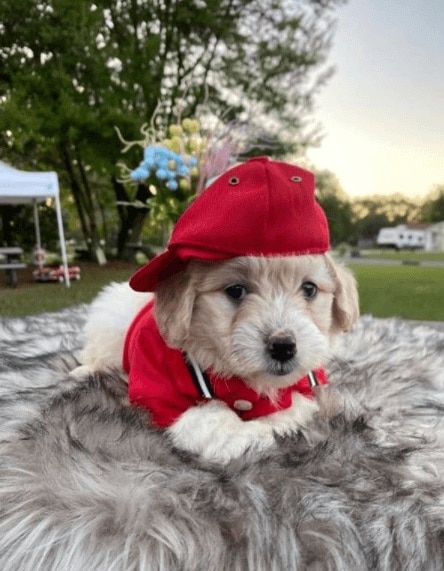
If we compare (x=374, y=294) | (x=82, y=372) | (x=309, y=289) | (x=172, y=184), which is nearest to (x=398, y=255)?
(x=374, y=294)

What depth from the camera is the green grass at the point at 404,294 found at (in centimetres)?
562

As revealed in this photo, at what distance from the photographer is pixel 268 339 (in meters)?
1.42

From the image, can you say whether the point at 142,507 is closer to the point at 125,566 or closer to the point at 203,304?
the point at 125,566

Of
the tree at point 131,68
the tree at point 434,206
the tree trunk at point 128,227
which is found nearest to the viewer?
the tree at point 131,68

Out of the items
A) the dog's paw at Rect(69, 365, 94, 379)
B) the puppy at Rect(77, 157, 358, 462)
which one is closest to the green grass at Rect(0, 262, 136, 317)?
the dog's paw at Rect(69, 365, 94, 379)

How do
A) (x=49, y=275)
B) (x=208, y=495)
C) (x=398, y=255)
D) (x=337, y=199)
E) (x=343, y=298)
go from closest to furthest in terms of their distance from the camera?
1. (x=208, y=495)
2. (x=343, y=298)
3. (x=49, y=275)
4. (x=337, y=199)
5. (x=398, y=255)

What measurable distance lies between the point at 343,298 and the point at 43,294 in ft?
18.8

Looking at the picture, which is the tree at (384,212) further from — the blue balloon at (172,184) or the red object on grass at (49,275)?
the blue balloon at (172,184)

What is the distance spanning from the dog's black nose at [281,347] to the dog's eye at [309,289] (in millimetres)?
202

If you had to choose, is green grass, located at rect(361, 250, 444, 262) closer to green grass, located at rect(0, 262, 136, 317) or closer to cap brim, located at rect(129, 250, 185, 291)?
green grass, located at rect(0, 262, 136, 317)

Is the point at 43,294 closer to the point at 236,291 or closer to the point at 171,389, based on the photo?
the point at 171,389

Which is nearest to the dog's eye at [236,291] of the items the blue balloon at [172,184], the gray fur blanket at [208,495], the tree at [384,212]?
the gray fur blanket at [208,495]

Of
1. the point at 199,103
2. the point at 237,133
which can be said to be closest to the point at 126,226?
the point at 199,103

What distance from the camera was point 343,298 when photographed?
5.57 feet
